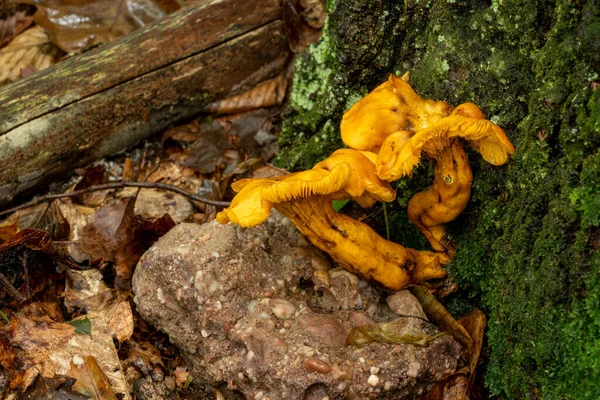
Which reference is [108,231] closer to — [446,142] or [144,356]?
[144,356]

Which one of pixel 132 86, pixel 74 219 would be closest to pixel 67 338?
pixel 74 219

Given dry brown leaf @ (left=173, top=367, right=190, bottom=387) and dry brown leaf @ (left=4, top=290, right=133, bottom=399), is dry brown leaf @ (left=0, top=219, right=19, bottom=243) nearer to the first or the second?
dry brown leaf @ (left=4, top=290, right=133, bottom=399)

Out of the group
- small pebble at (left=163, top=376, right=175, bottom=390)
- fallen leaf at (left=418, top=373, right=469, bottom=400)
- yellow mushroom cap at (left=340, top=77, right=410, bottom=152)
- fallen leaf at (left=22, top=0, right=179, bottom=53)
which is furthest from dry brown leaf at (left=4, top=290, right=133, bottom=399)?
fallen leaf at (left=22, top=0, right=179, bottom=53)

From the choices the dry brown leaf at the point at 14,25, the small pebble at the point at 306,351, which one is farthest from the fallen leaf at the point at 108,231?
the dry brown leaf at the point at 14,25

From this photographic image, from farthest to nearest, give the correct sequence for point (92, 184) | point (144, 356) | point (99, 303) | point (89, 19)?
1. point (89, 19)
2. point (92, 184)
3. point (99, 303)
4. point (144, 356)

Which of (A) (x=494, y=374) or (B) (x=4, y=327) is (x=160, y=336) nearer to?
(B) (x=4, y=327)

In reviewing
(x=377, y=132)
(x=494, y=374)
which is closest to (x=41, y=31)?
(x=377, y=132)
